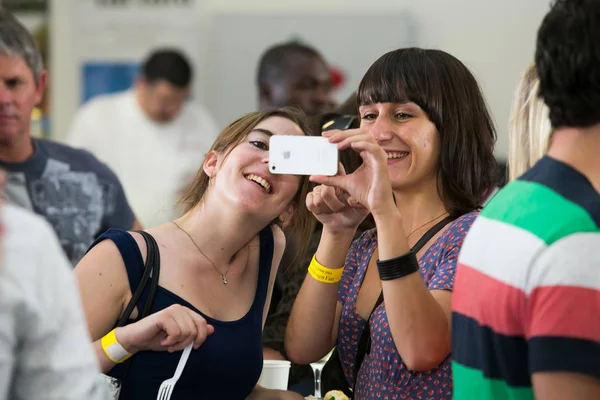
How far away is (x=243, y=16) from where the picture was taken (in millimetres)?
6535

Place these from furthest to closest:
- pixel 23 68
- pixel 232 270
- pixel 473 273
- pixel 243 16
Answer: pixel 243 16 < pixel 23 68 < pixel 232 270 < pixel 473 273

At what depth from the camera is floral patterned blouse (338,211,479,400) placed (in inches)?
70.1

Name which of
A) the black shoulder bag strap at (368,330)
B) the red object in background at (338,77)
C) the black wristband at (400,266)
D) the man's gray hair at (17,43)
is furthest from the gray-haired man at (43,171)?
the red object in background at (338,77)

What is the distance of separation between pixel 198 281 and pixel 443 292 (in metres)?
0.56

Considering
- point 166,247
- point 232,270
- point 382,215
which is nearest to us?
point 382,215

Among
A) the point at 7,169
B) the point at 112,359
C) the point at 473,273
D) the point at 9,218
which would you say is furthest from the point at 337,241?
the point at 7,169

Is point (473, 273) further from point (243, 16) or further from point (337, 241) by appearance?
point (243, 16)

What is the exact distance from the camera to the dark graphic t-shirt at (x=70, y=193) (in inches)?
111

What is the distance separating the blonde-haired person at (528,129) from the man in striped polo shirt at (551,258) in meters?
0.16

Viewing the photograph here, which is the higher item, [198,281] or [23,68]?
[23,68]

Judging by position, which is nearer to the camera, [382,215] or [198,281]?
[382,215]

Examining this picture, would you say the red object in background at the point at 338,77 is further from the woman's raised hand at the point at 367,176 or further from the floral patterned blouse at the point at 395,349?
the woman's raised hand at the point at 367,176

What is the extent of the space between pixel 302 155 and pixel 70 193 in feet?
4.06

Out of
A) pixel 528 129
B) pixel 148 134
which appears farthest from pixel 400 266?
pixel 148 134
